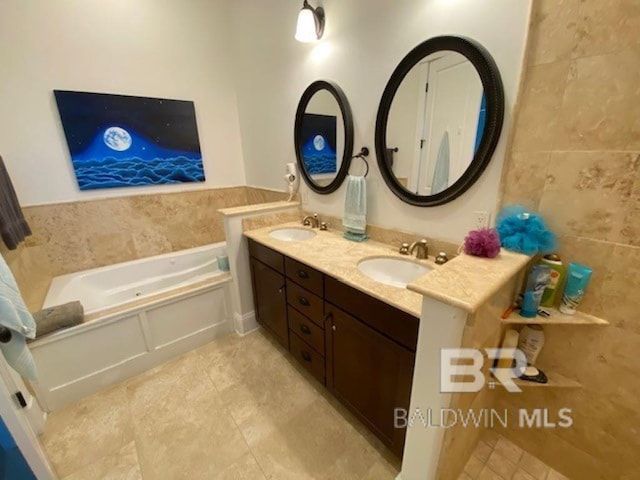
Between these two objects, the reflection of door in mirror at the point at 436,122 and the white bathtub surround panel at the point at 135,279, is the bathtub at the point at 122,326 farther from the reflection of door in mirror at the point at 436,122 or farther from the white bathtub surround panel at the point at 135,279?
the reflection of door in mirror at the point at 436,122

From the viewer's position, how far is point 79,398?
169cm

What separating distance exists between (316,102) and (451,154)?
108 centimetres

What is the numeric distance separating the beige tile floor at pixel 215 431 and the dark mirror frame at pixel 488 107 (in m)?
1.32

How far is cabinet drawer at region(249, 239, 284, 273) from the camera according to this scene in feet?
5.66

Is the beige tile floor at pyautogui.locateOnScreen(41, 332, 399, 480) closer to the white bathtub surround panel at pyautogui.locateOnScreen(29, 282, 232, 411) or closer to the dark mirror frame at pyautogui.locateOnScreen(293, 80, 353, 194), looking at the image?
the white bathtub surround panel at pyautogui.locateOnScreen(29, 282, 232, 411)

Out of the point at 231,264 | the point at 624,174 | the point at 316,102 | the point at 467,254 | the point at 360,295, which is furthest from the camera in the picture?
the point at 231,264

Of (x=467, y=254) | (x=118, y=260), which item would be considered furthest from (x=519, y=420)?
(x=118, y=260)

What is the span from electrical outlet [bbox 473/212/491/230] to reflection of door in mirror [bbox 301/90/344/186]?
927 mm

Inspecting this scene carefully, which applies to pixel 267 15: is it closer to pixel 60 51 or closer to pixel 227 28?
pixel 227 28

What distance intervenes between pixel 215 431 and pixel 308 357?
0.62 metres

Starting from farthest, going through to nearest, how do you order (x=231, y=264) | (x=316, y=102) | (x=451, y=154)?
1. (x=231, y=264)
2. (x=316, y=102)
3. (x=451, y=154)

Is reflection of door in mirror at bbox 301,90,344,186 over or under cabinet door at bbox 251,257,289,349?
over

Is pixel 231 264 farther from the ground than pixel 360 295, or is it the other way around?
pixel 360 295
